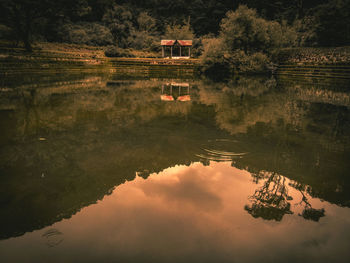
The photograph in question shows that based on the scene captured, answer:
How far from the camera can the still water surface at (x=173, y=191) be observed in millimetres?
1892

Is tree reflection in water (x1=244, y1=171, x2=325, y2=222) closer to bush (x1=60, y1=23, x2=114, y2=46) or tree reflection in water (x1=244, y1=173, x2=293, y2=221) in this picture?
tree reflection in water (x1=244, y1=173, x2=293, y2=221)

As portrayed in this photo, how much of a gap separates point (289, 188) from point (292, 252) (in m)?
1.10

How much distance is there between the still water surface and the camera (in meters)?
1.89

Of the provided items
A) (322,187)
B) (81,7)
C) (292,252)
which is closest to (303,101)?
(322,187)

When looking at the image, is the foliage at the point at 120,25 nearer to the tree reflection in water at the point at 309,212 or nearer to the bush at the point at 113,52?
the bush at the point at 113,52

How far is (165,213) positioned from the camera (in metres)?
2.32

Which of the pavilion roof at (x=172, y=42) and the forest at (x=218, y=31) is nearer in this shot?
the forest at (x=218, y=31)

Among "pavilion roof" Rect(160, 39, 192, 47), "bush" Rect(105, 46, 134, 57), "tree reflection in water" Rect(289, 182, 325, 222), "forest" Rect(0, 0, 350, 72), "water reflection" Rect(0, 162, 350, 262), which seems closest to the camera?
"water reflection" Rect(0, 162, 350, 262)

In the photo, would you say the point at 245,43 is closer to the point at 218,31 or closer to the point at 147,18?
the point at 218,31

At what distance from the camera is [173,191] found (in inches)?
109

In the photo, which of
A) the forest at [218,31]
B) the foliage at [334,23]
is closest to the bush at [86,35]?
the forest at [218,31]

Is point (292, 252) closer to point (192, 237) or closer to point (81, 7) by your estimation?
point (192, 237)

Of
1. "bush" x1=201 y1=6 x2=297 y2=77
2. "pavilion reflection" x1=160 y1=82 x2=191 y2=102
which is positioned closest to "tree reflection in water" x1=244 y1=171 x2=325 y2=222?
"pavilion reflection" x1=160 y1=82 x2=191 y2=102

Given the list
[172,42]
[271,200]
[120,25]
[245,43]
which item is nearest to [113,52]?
[172,42]
